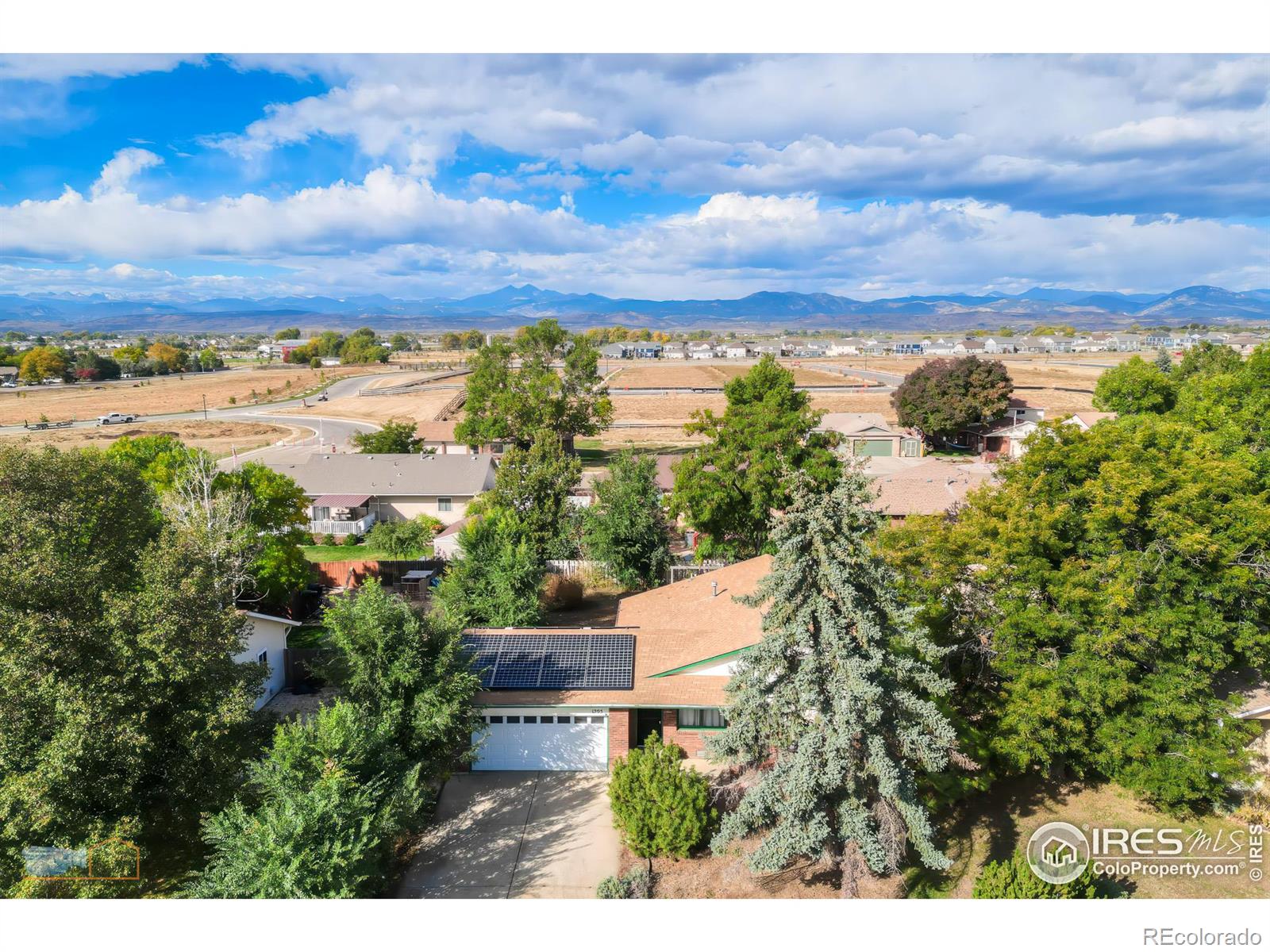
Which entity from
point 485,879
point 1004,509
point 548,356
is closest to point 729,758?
point 485,879

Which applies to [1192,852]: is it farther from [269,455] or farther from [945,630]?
[269,455]

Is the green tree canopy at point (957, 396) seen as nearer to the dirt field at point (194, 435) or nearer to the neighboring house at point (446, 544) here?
the neighboring house at point (446, 544)

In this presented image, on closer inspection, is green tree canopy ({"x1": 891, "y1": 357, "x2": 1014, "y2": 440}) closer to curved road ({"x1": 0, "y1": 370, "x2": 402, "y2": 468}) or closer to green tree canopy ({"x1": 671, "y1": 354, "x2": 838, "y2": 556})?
green tree canopy ({"x1": 671, "y1": 354, "x2": 838, "y2": 556})

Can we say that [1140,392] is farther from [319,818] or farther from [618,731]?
[319,818]

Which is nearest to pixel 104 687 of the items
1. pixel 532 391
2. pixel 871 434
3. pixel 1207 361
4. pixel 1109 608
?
pixel 1109 608

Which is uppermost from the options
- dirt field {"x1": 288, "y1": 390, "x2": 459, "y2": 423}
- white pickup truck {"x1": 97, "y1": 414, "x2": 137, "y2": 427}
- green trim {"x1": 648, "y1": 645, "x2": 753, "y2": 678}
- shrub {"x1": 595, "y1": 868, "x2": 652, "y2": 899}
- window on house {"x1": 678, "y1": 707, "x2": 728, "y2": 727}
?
dirt field {"x1": 288, "y1": 390, "x2": 459, "y2": 423}

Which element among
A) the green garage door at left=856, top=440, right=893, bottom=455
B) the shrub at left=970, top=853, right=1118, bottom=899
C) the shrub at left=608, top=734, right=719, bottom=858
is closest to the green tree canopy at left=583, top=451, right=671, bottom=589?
the shrub at left=608, top=734, right=719, bottom=858

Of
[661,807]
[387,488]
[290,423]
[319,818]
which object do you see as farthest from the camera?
[290,423]
